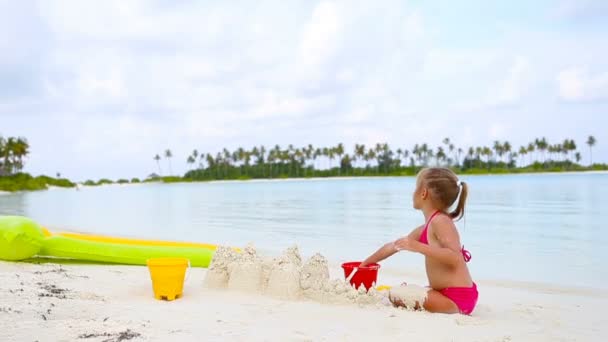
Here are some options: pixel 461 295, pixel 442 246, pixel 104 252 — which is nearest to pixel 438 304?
pixel 461 295

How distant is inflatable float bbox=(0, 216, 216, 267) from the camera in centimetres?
618

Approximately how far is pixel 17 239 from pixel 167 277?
→ 10.1 feet

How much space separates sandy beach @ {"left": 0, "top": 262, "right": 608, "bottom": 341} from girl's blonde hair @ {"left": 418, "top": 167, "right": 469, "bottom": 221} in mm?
812

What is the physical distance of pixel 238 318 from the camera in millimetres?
3553

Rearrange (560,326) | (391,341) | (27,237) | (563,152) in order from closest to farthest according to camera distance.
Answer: (391,341), (560,326), (27,237), (563,152)

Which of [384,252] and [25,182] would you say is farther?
[25,182]

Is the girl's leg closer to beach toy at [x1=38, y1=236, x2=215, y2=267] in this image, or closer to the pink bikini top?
the pink bikini top

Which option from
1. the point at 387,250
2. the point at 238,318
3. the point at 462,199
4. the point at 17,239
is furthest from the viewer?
the point at 17,239

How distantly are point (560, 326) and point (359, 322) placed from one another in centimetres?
148

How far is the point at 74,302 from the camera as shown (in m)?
3.90

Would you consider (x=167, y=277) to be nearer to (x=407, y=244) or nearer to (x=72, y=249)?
(x=407, y=244)

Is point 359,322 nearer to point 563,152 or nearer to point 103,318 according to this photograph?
point 103,318

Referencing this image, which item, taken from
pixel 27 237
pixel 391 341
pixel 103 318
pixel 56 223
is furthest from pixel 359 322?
pixel 56 223

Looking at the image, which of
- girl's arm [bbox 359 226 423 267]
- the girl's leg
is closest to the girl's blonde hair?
girl's arm [bbox 359 226 423 267]
